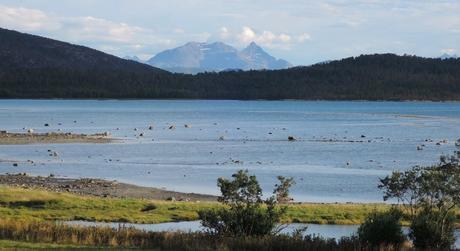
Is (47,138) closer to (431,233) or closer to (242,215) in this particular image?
(242,215)

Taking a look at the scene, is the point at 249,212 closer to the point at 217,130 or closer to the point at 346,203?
the point at 346,203

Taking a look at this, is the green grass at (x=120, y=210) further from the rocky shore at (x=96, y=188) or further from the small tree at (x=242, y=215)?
the small tree at (x=242, y=215)

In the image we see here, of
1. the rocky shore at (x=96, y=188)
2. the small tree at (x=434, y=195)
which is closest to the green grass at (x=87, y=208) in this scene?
the rocky shore at (x=96, y=188)

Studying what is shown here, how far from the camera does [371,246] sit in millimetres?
26297

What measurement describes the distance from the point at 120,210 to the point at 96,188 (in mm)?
13892

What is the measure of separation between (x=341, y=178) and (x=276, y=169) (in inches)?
361

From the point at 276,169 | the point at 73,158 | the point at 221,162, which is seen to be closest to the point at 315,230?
the point at 276,169

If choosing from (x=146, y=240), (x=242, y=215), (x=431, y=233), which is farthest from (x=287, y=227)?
(x=146, y=240)

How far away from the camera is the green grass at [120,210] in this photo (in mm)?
42125

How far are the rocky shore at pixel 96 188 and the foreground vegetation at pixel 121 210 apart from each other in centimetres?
674

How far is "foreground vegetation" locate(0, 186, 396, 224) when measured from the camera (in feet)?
138

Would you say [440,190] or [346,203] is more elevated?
[440,190]

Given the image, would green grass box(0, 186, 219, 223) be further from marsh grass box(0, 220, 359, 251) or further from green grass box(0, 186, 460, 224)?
marsh grass box(0, 220, 359, 251)

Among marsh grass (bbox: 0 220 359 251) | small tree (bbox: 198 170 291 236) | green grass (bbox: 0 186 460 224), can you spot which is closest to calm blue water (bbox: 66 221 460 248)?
green grass (bbox: 0 186 460 224)
